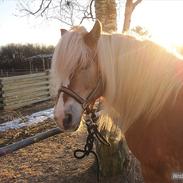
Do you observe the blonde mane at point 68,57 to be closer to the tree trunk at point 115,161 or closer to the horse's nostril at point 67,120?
the horse's nostril at point 67,120

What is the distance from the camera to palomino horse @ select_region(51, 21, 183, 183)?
230cm

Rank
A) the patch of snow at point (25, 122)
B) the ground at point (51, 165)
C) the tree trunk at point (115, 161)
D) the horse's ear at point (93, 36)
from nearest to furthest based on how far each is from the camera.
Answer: the horse's ear at point (93, 36) → the tree trunk at point (115, 161) → the ground at point (51, 165) → the patch of snow at point (25, 122)

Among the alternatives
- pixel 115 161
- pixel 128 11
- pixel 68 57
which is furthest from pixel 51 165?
pixel 68 57

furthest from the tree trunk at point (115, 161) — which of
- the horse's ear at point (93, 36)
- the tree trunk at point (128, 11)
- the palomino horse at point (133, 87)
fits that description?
the horse's ear at point (93, 36)

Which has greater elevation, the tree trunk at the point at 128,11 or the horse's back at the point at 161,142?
the tree trunk at the point at 128,11

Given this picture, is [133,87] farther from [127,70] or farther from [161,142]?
[161,142]

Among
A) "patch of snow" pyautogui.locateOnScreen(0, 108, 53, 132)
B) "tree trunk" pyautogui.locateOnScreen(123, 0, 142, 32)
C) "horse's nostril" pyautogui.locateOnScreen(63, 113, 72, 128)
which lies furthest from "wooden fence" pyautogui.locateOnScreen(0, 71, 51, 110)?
"horse's nostril" pyautogui.locateOnScreen(63, 113, 72, 128)

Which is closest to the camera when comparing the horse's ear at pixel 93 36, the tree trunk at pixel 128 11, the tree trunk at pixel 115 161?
the horse's ear at pixel 93 36

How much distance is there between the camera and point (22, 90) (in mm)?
13805

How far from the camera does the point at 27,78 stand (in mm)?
14734

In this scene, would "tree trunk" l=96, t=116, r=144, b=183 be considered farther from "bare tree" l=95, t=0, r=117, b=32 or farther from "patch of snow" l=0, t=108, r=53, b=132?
"patch of snow" l=0, t=108, r=53, b=132

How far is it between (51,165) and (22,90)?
29.5 feet

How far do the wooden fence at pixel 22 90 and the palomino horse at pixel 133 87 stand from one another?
1057 cm

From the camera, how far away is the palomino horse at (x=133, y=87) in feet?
7.54
